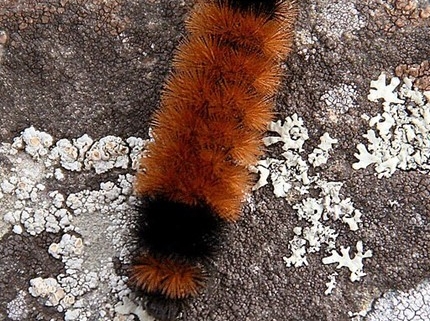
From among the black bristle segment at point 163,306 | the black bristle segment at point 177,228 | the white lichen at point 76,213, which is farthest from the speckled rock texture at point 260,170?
the black bristle segment at point 177,228

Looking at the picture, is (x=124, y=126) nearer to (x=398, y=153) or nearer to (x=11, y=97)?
(x=11, y=97)

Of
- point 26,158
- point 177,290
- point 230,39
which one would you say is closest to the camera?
point 177,290

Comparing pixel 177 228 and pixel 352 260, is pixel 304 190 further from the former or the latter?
pixel 177 228

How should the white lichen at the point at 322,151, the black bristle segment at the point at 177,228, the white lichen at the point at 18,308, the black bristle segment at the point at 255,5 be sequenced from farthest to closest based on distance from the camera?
the white lichen at the point at 322,151 < the white lichen at the point at 18,308 < the black bristle segment at the point at 255,5 < the black bristle segment at the point at 177,228

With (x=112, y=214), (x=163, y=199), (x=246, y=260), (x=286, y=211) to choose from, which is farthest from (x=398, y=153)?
(x=112, y=214)

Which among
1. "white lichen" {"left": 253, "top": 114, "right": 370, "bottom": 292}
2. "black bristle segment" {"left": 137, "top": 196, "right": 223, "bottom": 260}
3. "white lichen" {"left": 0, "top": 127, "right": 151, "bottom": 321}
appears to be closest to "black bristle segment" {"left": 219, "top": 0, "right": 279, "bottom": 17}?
"white lichen" {"left": 253, "top": 114, "right": 370, "bottom": 292}

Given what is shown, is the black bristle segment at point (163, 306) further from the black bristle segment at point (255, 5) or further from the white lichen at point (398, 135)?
the black bristle segment at point (255, 5)

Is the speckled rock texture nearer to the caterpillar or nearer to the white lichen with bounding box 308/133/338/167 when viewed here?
the white lichen with bounding box 308/133/338/167
